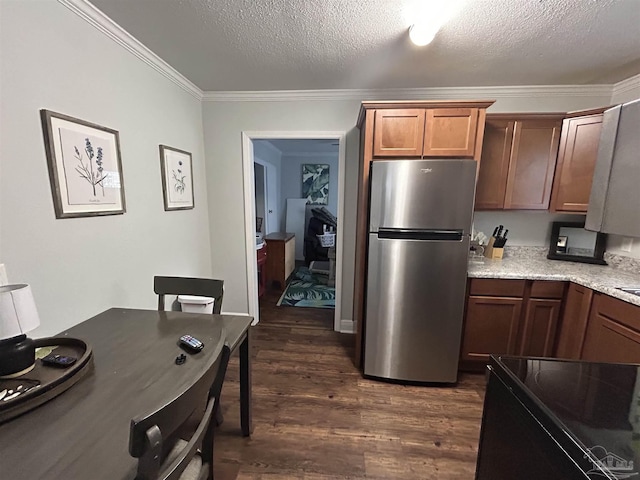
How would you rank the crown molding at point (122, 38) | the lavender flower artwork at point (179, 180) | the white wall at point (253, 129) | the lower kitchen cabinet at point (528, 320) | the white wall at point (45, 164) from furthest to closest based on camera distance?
the white wall at point (253, 129) < the lavender flower artwork at point (179, 180) < the lower kitchen cabinet at point (528, 320) < the crown molding at point (122, 38) < the white wall at point (45, 164)

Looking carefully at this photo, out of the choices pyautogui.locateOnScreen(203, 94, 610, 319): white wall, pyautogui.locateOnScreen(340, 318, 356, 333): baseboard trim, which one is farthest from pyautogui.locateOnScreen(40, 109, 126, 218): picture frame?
pyautogui.locateOnScreen(340, 318, 356, 333): baseboard trim

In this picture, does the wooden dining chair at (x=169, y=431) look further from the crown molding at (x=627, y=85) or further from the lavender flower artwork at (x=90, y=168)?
the crown molding at (x=627, y=85)

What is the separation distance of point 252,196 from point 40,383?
2176 mm

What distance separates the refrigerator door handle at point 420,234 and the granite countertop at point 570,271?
14.8 inches

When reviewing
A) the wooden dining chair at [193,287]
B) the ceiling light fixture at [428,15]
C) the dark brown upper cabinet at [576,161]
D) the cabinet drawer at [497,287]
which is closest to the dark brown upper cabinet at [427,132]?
the ceiling light fixture at [428,15]

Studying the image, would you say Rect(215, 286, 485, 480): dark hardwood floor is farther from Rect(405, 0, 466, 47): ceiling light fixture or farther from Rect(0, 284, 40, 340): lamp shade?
Rect(405, 0, 466, 47): ceiling light fixture

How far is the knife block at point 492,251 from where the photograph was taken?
2.44m

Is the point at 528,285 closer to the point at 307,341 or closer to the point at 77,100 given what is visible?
the point at 307,341

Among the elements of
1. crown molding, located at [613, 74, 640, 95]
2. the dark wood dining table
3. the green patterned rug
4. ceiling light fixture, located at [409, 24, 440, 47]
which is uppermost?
crown molding, located at [613, 74, 640, 95]

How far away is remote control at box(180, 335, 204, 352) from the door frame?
1.64m

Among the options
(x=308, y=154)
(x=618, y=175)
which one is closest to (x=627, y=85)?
(x=618, y=175)

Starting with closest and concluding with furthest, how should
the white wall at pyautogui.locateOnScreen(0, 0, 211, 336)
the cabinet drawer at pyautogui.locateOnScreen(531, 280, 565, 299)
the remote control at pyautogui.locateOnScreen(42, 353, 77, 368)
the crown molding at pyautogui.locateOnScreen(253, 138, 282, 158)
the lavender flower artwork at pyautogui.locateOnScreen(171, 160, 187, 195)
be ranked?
the remote control at pyautogui.locateOnScreen(42, 353, 77, 368)
the white wall at pyautogui.locateOnScreen(0, 0, 211, 336)
the cabinet drawer at pyautogui.locateOnScreen(531, 280, 565, 299)
the lavender flower artwork at pyautogui.locateOnScreen(171, 160, 187, 195)
the crown molding at pyautogui.locateOnScreen(253, 138, 282, 158)

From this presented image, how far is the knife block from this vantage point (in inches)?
96.1

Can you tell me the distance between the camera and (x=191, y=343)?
3.95ft
